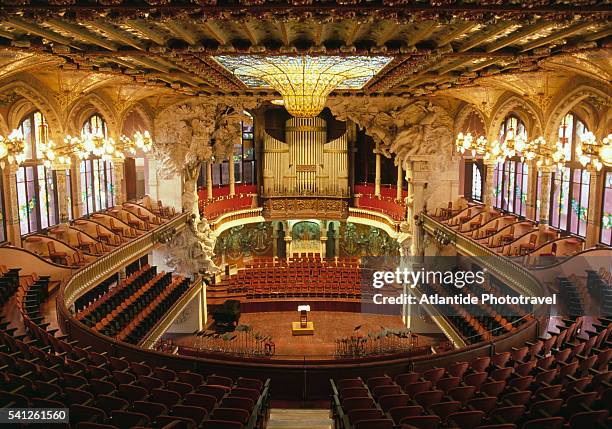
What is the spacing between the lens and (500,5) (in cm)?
675

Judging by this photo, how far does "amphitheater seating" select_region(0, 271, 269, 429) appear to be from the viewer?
252 inches

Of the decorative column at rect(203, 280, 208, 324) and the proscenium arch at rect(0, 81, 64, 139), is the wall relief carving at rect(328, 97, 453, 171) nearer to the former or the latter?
the decorative column at rect(203, 280, 208, 324)

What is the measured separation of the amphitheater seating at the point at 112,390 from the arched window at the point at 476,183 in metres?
20.2

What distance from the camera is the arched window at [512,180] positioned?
2247cm

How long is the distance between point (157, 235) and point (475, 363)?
44.3ft

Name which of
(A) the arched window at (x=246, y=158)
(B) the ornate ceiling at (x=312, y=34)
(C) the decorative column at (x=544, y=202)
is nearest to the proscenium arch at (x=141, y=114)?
(B) the ornate ceiling at (x=312, y=34)

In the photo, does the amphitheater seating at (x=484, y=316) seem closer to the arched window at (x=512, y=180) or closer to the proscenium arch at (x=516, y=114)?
the arched window at (x=512, y=180)

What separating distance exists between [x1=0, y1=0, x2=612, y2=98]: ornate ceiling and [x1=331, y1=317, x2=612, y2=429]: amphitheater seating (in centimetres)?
484

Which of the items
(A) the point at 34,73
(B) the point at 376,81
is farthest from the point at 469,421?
(A) the point at 34,73

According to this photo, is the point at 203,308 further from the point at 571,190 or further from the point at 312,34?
the point at 312,34

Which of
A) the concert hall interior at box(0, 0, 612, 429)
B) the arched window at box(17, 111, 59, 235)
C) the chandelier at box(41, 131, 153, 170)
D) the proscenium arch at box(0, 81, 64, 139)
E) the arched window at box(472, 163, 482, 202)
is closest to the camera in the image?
the concert hall interior at box(0, 0, 612, 429)

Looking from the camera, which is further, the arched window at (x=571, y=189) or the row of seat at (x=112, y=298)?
the arched window at (x=571, y=189)

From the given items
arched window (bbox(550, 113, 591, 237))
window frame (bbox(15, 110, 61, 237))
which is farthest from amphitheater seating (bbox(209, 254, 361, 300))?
A: arched window (bbox(550, 113, 591, 237))

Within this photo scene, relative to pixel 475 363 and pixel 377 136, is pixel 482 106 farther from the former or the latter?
pixel 475 363
